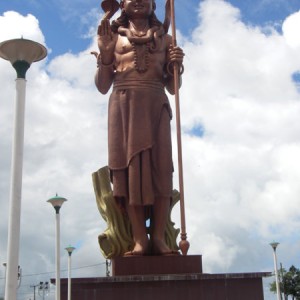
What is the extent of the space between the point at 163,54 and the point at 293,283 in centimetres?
3136

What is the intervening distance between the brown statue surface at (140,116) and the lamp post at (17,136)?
108 inches

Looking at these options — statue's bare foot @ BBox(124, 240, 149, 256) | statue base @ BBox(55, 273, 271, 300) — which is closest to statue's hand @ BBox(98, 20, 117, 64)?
statue's bare foot @ BBox(124, 240, 149, 256)

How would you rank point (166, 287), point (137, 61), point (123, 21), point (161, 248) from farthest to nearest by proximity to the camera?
point (123, 21)
point (137, 61)
point (161, 248)
point (166, 287)

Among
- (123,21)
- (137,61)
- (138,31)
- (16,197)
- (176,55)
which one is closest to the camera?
(16,197)

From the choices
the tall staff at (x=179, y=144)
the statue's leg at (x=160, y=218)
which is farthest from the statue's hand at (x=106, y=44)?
the statue's leg at (x=160, y=218)

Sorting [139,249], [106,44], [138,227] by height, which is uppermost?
[106,44]

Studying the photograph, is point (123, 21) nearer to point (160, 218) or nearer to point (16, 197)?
point (160, 218)

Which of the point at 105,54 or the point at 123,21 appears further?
the point at 123,21

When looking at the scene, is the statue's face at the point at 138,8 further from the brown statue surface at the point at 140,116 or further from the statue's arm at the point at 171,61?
the statue's arm at the point at 171,61

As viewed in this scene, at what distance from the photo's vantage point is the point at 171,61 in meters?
9.03

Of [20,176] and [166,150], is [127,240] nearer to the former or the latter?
[166,150]

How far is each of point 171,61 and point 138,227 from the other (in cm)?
276

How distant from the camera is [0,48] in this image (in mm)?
6020

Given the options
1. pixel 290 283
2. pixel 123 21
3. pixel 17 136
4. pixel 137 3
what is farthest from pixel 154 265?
pixel 290 283
